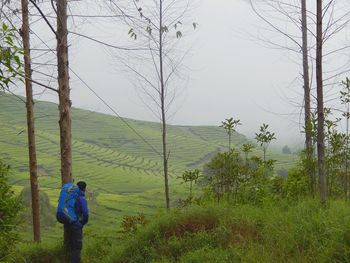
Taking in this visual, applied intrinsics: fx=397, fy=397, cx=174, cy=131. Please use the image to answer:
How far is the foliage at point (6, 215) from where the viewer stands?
6.66 metres

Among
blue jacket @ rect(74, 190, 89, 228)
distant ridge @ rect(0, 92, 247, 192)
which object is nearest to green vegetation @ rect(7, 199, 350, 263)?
blue jacket @ rect(74, 190, 89, 228)

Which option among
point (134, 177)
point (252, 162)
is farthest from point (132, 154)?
point (252, 162)

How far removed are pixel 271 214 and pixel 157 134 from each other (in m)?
186

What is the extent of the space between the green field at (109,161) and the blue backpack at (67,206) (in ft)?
137

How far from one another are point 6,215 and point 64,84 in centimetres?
298

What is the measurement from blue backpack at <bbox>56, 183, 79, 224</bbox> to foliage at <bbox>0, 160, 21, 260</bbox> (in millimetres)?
902

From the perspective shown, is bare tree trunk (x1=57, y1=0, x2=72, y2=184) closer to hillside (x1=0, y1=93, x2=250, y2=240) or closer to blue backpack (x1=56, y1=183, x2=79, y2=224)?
blue backpack (x1=56, y1=183, x2=79, y2=224)

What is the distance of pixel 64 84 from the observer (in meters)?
8.47

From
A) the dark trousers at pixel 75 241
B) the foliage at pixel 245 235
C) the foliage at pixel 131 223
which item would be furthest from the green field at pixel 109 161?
the foliage at pixel 245 235

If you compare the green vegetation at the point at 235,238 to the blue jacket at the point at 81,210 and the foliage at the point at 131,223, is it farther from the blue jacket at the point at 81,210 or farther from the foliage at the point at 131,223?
the blue jacket at the point at 81,210

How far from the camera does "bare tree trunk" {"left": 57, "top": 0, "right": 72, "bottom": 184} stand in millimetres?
8383

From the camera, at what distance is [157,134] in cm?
19325

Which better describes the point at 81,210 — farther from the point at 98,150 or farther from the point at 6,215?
the point at 98,150

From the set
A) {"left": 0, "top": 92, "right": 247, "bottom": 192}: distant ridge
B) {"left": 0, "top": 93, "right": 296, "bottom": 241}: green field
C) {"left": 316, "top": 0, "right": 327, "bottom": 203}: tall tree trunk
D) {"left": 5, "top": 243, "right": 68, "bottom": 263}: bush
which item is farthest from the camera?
{"left": 0, "top": 92, "right": 247, "bottom": 192}: distant ridge
